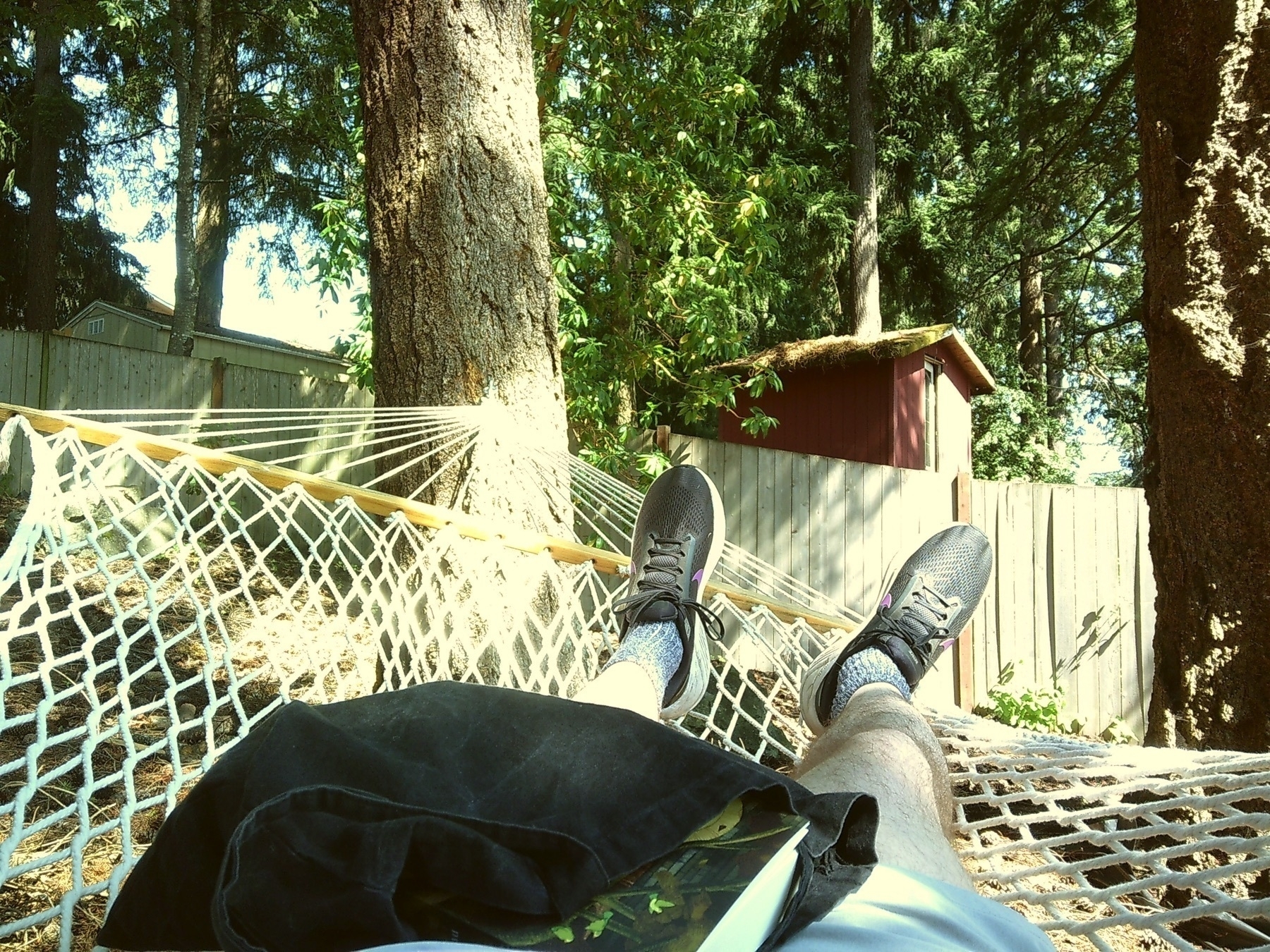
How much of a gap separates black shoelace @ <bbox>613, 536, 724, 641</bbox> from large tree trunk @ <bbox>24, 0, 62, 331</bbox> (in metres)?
8.15

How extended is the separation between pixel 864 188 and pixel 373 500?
7.50 m

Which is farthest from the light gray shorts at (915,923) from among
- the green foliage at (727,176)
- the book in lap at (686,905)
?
the green foliage at (727,176)

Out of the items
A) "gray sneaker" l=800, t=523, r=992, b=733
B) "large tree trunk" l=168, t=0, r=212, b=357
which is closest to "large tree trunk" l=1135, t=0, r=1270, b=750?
"gray sneaker" l=800, t=523, r=992, b=733

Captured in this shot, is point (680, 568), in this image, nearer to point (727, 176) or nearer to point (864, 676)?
point (864, 676)

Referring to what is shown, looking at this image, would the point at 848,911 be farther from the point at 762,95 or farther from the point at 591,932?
the point at 762,95

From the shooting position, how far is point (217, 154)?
26.2 feet

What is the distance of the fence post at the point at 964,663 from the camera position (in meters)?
3.51

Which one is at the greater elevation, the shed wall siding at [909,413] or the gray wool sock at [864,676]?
the shed wall siding at [909,413]

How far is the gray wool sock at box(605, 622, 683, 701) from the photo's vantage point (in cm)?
121

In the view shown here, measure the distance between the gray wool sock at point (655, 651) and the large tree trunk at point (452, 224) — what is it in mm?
481

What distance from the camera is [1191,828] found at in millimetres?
818

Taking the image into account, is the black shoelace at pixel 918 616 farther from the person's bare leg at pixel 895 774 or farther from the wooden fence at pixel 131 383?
the wooden fence at pixel 131 383

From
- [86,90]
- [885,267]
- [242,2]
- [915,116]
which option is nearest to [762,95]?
[915,116]

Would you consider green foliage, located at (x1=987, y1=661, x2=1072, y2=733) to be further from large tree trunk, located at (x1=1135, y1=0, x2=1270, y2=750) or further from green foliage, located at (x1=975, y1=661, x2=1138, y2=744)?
large tree trunk, located at (x1=1135, y1=0, x2=1270, y2=750)
